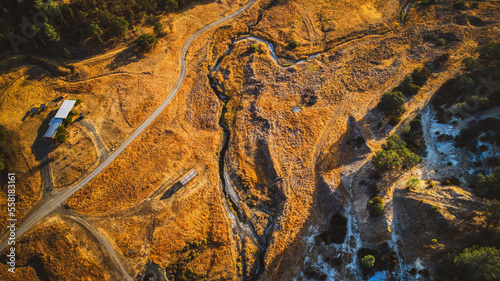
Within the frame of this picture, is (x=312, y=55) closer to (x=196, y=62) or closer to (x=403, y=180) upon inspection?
(x=196, y=62)

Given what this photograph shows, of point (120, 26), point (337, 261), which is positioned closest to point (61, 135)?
point (120, 26)

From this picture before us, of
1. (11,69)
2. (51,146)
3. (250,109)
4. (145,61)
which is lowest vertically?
(250,109)

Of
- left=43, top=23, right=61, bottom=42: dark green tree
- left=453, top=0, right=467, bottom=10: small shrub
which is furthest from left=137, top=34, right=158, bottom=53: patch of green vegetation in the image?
left=453, top=0, right=467, bottom=10: small shrub

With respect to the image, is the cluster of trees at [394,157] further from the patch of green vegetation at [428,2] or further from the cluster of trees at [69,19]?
the cluster of trees at [69,19]

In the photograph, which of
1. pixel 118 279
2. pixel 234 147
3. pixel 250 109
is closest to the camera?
pixel 118 279

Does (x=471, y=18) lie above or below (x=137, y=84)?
below

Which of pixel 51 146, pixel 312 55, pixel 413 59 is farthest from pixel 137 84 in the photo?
pixel 413 59

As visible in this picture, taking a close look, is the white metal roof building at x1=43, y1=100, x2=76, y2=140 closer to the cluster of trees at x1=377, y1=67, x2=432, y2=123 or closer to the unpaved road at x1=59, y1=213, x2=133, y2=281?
the unpaved road at x1=59, y1=213, x2=133, y2=281
